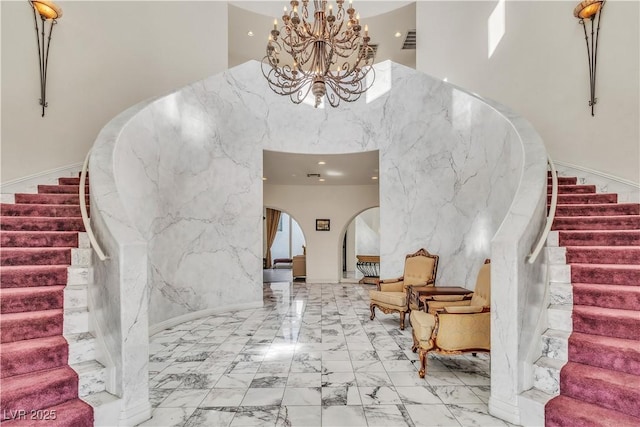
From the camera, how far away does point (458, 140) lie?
5.62m

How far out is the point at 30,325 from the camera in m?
2.56

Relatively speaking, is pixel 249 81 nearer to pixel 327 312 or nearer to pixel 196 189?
pixel 196 189

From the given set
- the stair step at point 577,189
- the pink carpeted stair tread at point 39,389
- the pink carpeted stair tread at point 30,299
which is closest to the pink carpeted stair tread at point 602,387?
the stair step at point 577,189

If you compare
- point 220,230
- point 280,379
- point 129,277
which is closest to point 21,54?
point 220,230

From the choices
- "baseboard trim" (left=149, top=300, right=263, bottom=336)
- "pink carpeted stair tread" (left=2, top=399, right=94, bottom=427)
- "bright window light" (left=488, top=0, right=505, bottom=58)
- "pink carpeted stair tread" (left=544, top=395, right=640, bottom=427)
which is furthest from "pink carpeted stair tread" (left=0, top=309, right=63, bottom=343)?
"bright window light" (left=488, top=0, right=505, bottom=58)

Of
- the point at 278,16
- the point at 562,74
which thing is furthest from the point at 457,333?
the point at 278,16

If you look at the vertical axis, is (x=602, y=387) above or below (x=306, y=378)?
above

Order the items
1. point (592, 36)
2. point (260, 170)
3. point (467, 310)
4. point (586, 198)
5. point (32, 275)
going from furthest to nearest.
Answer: point (260, 170) < point (592, 36) < point (586, 198) < point (467, 310) < point (32, 275)

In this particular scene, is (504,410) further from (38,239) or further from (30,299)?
(38,239)

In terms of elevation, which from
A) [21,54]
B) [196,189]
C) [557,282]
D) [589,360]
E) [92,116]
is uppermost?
[21,54]

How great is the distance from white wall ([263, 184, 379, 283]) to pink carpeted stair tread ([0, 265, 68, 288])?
25.4 ft

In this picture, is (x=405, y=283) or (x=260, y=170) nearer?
(x=405, y=283)

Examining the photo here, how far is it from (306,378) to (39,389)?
2.19 metres

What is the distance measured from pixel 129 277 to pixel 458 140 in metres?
5.28
